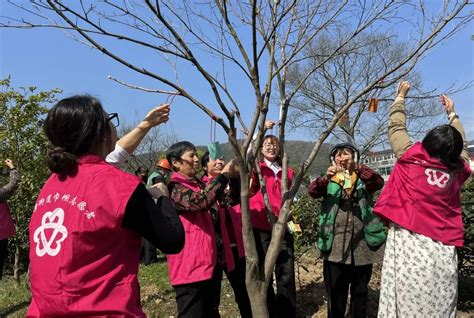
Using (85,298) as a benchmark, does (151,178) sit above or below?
above

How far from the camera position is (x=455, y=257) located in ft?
8.97

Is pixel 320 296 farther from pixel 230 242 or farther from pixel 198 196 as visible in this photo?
pixel 198 196

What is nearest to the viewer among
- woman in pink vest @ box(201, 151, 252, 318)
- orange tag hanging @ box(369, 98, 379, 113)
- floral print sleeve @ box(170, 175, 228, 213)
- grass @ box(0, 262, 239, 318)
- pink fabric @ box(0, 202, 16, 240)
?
orange tag hanging @ box(369, 98, 379, 113)

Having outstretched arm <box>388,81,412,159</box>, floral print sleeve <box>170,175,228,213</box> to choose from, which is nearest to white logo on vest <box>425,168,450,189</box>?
outstretched arm <box>388,81,412,159</box>

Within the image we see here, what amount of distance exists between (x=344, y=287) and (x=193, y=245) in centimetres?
129

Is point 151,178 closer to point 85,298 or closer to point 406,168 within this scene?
point 85,298

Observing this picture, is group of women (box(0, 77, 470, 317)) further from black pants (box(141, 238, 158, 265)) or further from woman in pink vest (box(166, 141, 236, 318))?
black pants (box(141, 238, 158, 265))

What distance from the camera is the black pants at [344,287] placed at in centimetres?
340

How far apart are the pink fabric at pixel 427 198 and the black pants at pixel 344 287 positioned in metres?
0.82

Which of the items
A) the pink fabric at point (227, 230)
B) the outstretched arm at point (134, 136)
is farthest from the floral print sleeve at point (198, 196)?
the outstretched arm at point (134, 136)

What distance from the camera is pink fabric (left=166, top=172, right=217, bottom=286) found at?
2861 mm

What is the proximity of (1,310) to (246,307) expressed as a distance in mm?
3134

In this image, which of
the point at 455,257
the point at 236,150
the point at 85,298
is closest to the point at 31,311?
the point at 85,298

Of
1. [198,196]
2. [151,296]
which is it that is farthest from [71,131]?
[151,296]
